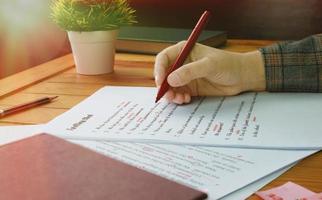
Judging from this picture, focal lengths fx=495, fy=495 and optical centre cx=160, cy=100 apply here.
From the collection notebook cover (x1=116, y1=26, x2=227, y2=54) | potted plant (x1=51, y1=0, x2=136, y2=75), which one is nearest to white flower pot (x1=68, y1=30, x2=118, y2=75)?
potted plant (x1=51, y1=0, x2=136, y2=75)

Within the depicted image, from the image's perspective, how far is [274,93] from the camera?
2.95 ft

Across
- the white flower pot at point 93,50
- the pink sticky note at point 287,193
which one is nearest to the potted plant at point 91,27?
the white flower pot at point 93,50

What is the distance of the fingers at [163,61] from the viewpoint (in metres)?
0.88

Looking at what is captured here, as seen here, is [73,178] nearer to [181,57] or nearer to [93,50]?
[181,57]

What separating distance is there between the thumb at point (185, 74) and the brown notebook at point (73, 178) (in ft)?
0.83

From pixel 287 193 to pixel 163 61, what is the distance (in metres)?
0.43

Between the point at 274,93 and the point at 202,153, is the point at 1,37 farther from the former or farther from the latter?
the point at 202,153

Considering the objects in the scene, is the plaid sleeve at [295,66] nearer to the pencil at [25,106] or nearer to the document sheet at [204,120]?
the document sheet at [204,120]

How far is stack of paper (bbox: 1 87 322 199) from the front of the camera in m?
0.56

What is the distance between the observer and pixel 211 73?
0.88 m

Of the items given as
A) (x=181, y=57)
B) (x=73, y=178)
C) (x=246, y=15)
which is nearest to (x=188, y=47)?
(x=181, y=57)

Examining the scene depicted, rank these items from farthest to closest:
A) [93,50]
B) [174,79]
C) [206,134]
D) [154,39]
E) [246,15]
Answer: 1. [246,15]
2. [154,39]
3. [93,50]
4. [174,79]
5. [206,134]

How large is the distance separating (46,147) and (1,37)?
0.98 m

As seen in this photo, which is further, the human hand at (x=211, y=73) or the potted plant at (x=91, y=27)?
the potted plant at (x=91, y=27)
